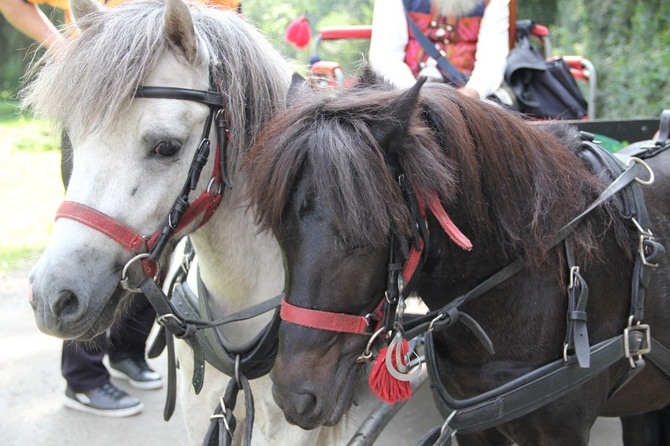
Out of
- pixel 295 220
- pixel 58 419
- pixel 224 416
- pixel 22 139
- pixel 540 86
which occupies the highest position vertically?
Result: pixel 295 220

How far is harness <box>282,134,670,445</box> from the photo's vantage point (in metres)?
1.67

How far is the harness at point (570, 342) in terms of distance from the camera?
1.67 m

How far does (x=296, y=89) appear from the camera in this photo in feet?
5.91

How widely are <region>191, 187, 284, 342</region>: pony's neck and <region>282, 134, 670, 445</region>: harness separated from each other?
0.48 meters

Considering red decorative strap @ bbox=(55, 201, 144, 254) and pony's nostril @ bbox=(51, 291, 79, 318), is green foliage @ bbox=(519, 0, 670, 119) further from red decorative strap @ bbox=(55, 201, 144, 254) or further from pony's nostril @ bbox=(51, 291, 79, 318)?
pony's nostril @ bbox=(51, 291, 79, 318)

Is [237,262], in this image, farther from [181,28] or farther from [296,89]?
[181,28]

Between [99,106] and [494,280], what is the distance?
113 centimetres

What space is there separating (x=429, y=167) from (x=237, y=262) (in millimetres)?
771

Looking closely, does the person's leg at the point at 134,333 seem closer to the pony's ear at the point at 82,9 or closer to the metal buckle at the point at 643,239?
the pony's ear at the point at 82,9

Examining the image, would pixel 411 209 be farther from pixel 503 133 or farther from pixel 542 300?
pixel 542 300

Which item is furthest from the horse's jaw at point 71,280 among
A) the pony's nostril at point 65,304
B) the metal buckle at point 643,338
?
the metal buckle at point 643,338

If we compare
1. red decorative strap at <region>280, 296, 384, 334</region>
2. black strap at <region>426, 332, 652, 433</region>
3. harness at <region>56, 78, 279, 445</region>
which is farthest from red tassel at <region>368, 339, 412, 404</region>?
harness at <region>56, 78, 279, 445</region>

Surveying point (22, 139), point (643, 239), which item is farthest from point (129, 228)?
point (22, 139)

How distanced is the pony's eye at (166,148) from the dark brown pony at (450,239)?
0.22 m
